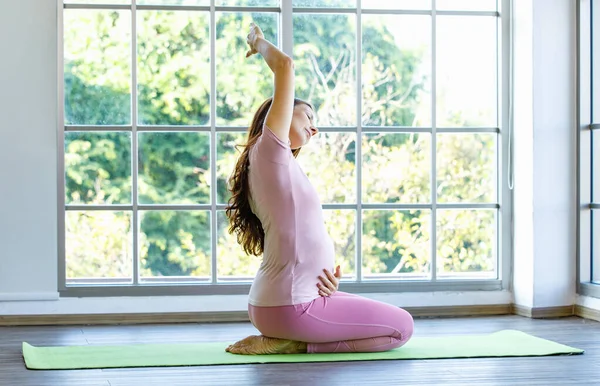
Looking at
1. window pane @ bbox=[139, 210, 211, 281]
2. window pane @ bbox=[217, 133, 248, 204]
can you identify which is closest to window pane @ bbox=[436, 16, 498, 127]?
window pane @ bbox=[217, 133, 248, 204]

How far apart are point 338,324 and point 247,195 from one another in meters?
0.62

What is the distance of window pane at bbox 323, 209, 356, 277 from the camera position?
201 inches

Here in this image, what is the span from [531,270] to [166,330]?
1986 mm

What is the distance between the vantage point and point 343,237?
512 cm

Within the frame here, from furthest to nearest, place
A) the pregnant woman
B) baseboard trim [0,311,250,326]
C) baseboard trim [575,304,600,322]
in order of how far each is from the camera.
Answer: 1. baseboard trim [575,304,600,322]
2. baseboard trim [0,311,250,326]
3. the pregnant woman

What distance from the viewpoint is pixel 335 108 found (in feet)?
16.8

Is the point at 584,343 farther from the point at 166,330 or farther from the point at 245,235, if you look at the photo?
the point at 166,330

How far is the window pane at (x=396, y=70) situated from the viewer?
5.14m

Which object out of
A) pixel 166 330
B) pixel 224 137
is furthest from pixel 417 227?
pixel 166 330

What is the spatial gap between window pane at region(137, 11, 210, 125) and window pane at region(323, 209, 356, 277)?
2.84 feet

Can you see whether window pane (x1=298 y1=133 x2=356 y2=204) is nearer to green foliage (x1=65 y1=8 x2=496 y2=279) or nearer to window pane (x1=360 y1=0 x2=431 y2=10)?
green foliage (x1=65 y1=8 x2=496 y2=279)

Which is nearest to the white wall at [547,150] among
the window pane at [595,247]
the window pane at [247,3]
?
the window pane at [595,247]

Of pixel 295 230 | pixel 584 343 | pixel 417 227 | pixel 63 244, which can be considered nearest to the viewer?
pixel 295 230

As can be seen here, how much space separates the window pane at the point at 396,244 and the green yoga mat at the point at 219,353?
105 centimetres
